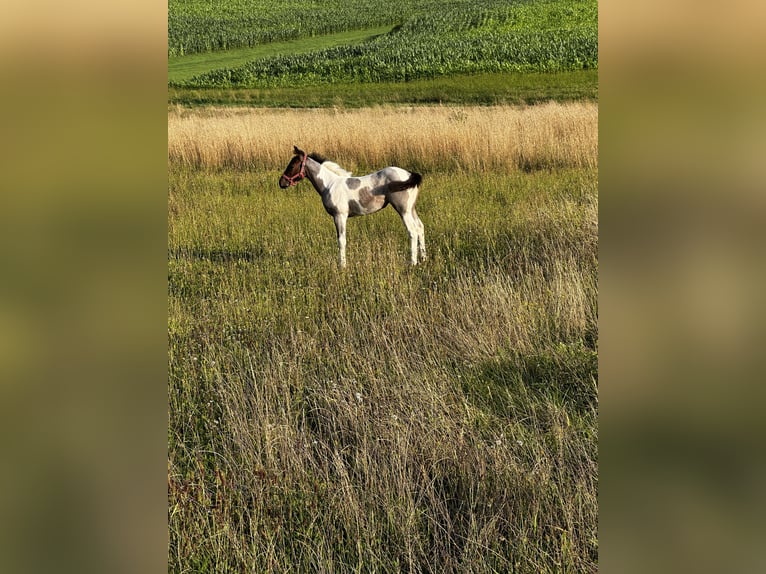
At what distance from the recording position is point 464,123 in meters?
10.7

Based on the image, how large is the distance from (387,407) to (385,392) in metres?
0.10

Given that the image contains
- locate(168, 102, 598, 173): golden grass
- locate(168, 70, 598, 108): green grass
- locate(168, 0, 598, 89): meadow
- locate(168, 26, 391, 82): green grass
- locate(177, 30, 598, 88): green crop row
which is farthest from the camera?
locate(168, 26, 391, 82): green grass

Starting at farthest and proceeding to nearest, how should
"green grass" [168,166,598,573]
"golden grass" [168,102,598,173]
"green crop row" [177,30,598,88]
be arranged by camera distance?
"green crop row" [177,30,598,88] < "golden grass" [168,102,598,173] < "green grass" [168,166,598,573]

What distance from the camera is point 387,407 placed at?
2914mm

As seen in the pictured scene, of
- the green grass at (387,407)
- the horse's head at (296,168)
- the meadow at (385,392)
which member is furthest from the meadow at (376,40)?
the green grass at (387,407)

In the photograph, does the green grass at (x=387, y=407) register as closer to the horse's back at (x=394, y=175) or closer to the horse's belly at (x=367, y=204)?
the horse's belly at (x=367, y=204)

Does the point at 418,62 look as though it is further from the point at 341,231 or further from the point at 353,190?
the point at 341,231

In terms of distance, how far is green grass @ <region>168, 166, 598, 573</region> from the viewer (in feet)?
7.11

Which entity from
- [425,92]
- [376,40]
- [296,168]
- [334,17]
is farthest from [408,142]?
[334,17]

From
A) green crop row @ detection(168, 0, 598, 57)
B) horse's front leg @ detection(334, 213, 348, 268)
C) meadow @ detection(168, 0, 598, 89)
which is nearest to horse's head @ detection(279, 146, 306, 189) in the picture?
horse's front leg @ detection(334, 213, 348, 268)

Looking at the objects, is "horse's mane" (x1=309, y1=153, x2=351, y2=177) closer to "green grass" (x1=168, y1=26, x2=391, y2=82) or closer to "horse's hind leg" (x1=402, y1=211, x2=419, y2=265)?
"horse's hind leg" (x1=402, y1=211, x2=419, y2=265)
